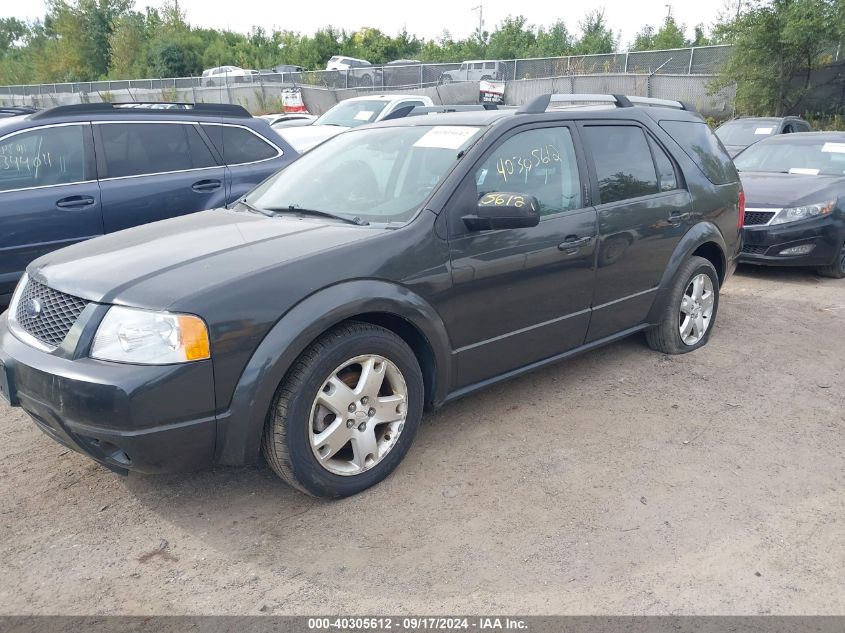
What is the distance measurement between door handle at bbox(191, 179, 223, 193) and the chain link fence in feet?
62.8

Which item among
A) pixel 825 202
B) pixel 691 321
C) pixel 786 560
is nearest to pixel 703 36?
pixel 825 202

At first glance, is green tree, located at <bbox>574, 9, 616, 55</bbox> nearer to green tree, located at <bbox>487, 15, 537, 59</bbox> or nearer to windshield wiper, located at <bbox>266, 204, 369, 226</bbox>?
green tree, located at <bbox>487, 15, 537, 59</bbox>

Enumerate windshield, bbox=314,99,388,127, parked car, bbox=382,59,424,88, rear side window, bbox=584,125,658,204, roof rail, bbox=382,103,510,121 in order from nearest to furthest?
rear side window, bbox=584,125,658,204 → roof rail, bbox=382,103,510,121 → windshield, bbox=314,99,388,127 → parked car, bbox=382,59,424,88

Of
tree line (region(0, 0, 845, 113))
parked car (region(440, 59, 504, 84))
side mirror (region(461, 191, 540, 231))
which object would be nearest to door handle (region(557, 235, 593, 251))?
side mirror (region(461, 191, 540, 231))

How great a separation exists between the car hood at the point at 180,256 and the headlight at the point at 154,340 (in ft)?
0.21

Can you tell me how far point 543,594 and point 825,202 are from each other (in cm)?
627

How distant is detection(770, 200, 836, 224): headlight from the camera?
709 centimetres

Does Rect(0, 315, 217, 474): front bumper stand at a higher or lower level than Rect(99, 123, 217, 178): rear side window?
lower

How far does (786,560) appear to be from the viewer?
2734 millimetres

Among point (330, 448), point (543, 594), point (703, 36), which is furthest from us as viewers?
point (703, 36)

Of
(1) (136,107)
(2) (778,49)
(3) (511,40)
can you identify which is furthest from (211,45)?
(1) (136,107)

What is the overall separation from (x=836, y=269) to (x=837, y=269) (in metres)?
0.01

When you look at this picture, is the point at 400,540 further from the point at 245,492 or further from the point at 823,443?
the point at 823,443

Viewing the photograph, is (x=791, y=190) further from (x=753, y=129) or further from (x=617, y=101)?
(x=753, y=129)
